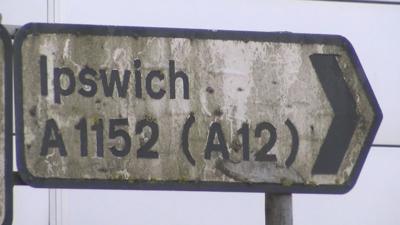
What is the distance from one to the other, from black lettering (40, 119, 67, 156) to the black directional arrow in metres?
0.62

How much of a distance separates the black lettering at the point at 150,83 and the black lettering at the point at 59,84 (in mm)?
174

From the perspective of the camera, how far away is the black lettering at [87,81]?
90.8 inches

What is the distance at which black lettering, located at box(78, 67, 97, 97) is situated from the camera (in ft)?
7.57

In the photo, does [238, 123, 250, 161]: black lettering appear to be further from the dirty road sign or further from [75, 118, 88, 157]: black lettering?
[75, 118, 88, 157]: black lettering

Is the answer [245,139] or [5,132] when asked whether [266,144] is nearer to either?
[245,139]

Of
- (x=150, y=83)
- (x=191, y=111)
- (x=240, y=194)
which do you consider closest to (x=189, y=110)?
(x=191, y=111)

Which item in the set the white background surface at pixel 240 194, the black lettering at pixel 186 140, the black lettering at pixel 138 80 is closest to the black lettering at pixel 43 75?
the black lettering at pixel 138 80

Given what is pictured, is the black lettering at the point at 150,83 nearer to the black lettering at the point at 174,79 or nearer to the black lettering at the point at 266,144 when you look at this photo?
the black lettering at the point at 174,79

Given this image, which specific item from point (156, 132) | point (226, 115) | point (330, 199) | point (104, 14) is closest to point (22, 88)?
point (156, 132)

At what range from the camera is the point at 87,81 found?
231 centimetres

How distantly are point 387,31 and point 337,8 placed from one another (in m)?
0.28

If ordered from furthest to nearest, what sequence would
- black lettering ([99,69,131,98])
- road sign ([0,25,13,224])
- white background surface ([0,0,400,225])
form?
white background surface ([0,0,400,225]) < black lettering ([99,69,131,98]) < road sign ([0,25,13,224])

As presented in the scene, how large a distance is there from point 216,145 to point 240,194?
2.58 m

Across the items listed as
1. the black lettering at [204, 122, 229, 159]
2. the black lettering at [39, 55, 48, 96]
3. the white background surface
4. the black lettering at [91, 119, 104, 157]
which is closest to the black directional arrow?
the black lettering at [204, 122, 229, 159]
